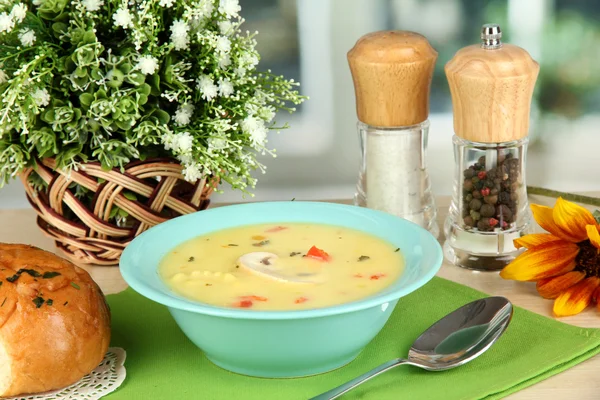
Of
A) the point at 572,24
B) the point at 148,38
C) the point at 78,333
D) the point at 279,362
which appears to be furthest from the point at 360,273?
the point at 572,24

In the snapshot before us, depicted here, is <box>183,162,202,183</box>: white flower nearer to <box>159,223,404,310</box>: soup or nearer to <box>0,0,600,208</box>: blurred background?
<box>159,223,404,310</box>: soup

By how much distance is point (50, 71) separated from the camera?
3.82ft

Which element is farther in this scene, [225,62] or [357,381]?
[225,62]

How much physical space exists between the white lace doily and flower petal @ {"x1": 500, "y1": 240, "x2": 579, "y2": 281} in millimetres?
548

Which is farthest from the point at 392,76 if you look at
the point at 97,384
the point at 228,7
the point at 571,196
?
the point at 97,384

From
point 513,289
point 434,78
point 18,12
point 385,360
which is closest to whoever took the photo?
point 385,360

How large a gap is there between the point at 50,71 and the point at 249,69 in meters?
0.30

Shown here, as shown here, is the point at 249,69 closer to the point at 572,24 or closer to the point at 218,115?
the point at 218,115

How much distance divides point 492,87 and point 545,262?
253 millimetres

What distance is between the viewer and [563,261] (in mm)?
1196

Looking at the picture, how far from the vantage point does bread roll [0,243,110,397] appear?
0.94m

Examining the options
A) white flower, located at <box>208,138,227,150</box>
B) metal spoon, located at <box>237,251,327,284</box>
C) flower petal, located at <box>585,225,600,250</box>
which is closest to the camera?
metal spoon, located at <box>237,251,327,284</box>

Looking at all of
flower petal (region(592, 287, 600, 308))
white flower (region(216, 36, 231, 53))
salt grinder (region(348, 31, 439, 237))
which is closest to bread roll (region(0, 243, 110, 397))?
white flower (region(216, 36, 231, 53))

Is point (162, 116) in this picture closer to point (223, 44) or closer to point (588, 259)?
point (223, 44)
